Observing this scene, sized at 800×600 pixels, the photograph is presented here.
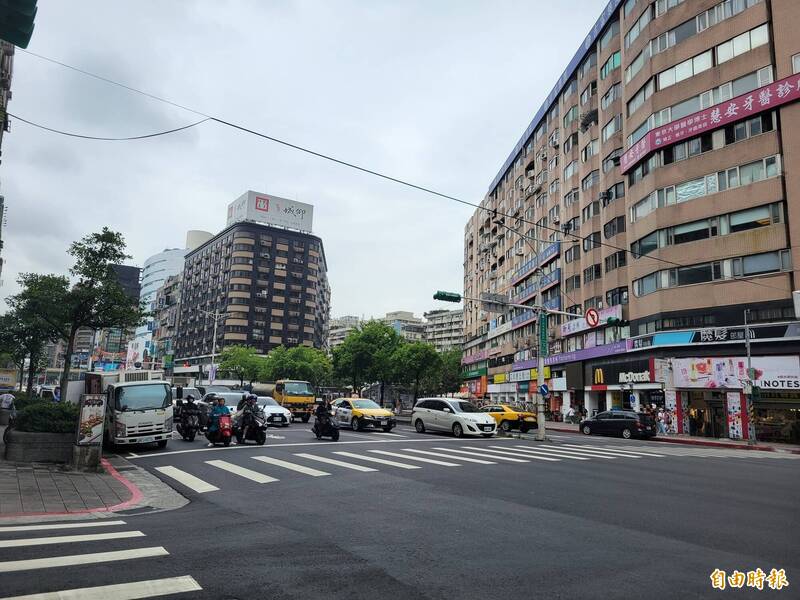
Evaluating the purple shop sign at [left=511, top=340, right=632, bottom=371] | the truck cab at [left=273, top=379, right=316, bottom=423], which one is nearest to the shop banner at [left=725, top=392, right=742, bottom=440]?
the purple shop sign at [left=511, top=340, right=632, bottom=371]

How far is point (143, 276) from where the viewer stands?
6324 inches

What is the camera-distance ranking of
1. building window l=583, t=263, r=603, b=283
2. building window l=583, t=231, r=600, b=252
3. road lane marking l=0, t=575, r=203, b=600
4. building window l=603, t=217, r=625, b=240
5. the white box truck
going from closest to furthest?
road lane marking l=0, t=575, r=203, b=600 < the white box truck < building window l=603, t=217, r=625, b=240 < building window l=583, t=263, r=603, b=283 < building window l=583, t=231, r=600, b=252

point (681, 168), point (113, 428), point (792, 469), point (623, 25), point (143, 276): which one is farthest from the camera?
point (143, 276)

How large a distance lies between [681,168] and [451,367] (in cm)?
6680

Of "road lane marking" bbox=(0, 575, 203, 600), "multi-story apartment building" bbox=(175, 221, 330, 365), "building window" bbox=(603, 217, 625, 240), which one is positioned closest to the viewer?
"road lane marking" bbox=(0, 575, 203, 600)

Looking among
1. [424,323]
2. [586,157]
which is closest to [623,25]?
[586,157]

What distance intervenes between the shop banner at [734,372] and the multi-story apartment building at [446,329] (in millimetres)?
119732

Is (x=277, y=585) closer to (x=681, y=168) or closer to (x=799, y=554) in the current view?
(x=799, y=554)

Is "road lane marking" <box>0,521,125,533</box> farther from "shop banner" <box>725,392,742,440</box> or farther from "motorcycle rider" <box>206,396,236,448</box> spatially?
"shop banner" <box>725,392,742,440</box>

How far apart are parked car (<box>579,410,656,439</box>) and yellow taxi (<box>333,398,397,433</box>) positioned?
12.8m

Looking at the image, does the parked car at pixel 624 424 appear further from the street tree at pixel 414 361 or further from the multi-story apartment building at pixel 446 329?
the multi-story apartment building at pixel 446 329

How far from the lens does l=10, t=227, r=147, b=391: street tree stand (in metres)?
26.2

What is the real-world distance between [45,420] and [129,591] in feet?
36.1

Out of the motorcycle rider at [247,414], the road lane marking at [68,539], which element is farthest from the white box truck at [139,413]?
the road lane marking at [68,539]
